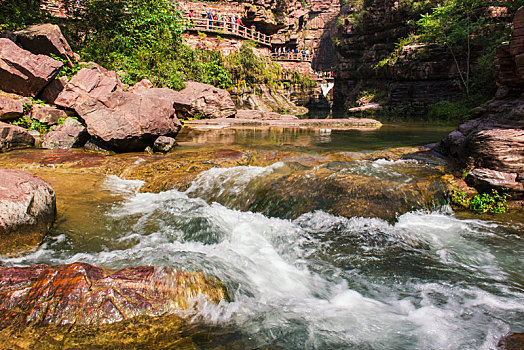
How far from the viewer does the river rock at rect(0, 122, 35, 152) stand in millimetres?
7070

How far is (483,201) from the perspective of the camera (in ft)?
17.4

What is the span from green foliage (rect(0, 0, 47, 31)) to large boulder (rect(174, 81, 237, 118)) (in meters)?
6.60

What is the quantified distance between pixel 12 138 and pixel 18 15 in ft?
27.3

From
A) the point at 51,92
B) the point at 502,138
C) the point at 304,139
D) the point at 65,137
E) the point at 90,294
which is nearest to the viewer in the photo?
the point at 90,294

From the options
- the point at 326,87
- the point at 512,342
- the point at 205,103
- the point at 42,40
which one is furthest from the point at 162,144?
the point at 326,87

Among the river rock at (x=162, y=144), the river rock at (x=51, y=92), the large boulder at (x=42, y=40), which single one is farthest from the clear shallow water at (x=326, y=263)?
the large boulder at (x=42, y=40)

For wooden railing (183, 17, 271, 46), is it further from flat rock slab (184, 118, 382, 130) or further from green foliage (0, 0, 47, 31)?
flat rock slab (184, 118, 382, 130)

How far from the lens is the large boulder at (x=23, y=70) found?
8.43m

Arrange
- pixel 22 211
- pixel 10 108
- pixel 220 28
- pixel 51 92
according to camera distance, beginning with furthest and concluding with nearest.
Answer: pixel 220 28, pixel 51 92, pixel 10 108, pixel 22 211

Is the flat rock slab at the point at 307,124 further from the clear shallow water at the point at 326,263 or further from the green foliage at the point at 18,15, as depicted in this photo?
the clear shallow water at the point at 326,263

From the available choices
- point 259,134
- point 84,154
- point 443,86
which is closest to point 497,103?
point 259,134

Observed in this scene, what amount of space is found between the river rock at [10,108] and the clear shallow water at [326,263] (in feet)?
16.6

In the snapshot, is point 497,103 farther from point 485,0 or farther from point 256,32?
point 256,32

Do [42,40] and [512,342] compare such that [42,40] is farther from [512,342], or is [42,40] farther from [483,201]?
[512,342]
